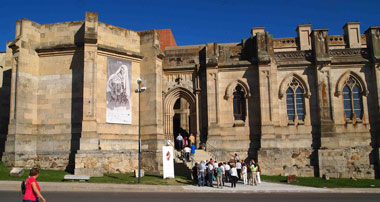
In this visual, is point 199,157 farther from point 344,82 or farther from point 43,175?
point 344,82

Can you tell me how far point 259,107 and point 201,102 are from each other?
15.3 feet

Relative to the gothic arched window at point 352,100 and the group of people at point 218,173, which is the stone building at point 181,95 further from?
the group of people at point 218,173

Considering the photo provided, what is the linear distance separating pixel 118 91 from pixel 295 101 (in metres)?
14.0

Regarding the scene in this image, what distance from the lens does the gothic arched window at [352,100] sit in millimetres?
27516

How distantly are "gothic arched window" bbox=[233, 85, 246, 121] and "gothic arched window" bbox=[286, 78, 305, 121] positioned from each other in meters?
3.62

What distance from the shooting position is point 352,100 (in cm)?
2758

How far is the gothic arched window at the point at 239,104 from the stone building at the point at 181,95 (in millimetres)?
82

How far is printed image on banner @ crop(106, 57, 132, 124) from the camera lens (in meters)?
24.4

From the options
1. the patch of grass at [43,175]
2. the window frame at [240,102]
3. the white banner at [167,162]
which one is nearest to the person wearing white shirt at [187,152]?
the white banner at [167,162]

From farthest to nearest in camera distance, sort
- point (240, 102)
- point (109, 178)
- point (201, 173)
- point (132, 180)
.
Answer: point (240, 102) < point (109, 178) < point (132, 180) < point (201, 173)

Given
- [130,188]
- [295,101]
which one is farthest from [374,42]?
[130,188]

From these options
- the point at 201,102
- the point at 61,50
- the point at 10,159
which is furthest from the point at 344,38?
the point at 10,159

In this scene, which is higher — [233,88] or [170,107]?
[233,88]

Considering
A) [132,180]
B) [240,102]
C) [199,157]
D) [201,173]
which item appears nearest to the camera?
[201,173]
